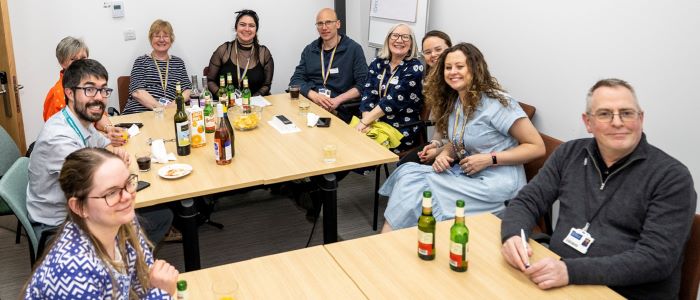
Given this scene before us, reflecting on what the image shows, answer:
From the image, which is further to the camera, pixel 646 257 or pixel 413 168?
pixel 413 168

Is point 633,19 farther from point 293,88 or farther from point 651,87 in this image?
point 293,88

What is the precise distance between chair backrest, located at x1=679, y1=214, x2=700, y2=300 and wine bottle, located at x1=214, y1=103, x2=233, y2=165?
2.06 meters

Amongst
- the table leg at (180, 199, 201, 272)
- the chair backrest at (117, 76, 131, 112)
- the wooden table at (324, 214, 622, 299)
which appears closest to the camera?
the wooden table at (324, 214, 622, 299)

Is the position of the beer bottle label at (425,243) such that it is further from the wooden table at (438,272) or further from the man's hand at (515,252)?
the man's hand at (515,252)

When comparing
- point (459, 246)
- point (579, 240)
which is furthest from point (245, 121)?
point (579, 240)

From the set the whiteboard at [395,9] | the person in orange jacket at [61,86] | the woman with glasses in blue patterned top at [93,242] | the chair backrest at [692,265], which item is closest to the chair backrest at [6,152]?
the person in orange jacket at [61,86]

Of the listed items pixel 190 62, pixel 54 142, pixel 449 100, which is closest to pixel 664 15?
pixel 449 100

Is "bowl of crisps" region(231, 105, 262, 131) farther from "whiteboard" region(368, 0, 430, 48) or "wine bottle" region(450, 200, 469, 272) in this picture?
"wine bottle" region(450, 200, 469, 272)

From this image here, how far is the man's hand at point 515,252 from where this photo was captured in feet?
6.53

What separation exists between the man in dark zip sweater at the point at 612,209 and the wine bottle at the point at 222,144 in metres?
1.44

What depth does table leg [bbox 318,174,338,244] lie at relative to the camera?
10.3 feet

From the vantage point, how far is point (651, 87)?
10.1 ft

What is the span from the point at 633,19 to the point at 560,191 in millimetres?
1311

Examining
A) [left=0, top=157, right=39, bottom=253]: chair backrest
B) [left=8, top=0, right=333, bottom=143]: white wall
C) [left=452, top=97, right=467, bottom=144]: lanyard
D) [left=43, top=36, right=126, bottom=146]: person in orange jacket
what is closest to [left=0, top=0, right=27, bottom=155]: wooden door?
[left=43, top=36, right=126, bottom=146]: person in orange jacket
